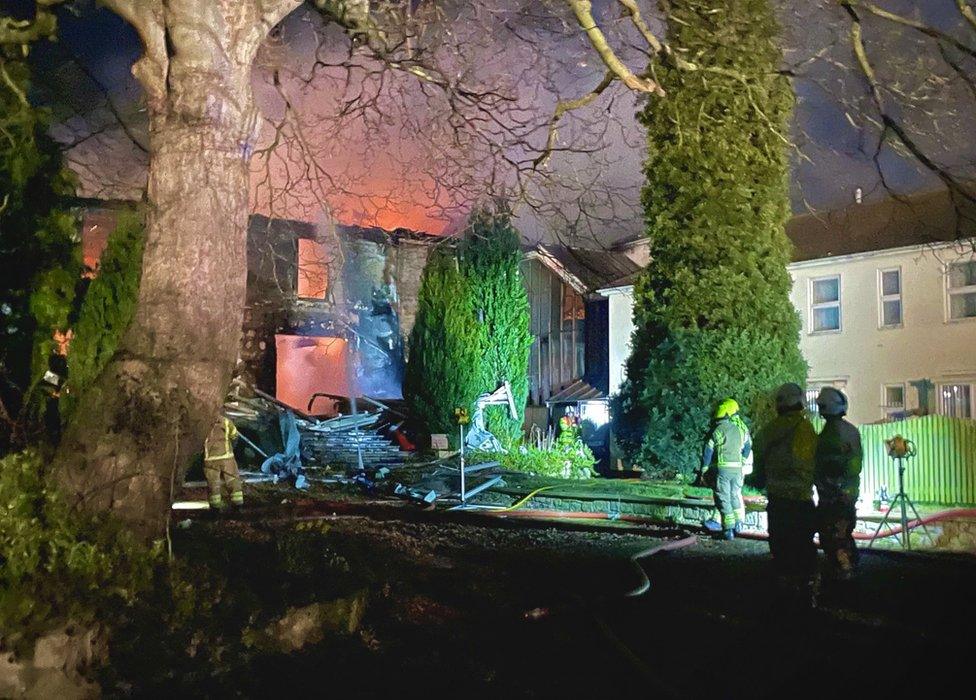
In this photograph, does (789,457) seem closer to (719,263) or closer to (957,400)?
(719,263)

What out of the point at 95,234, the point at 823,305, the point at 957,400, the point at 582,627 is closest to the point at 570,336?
the point at 823,305

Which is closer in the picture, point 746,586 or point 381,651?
point 381,651

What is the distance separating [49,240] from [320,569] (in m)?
4.63

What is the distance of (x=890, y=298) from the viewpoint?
21.1m

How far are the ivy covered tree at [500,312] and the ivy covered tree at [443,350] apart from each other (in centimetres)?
52

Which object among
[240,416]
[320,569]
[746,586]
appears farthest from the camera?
[240,416]

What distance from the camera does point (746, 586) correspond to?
812 centimetres

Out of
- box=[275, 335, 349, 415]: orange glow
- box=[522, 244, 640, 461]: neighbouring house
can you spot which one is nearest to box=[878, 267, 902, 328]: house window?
box=[522, 244, 640, 461]: neighbouring house

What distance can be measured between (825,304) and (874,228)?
2.42 m

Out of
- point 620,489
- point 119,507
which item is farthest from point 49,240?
point 620,489

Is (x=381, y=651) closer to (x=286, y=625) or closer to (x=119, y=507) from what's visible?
(x=286, y=625)

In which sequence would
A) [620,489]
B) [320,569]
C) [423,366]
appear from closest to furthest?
[320,569] < [620,489] < [423,366]

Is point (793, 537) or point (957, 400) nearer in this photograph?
point (793, 537)

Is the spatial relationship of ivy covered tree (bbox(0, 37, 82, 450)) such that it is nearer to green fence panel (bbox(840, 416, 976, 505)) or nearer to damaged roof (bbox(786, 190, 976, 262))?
green fence panel (bbox(840, 416, 976, 505))
